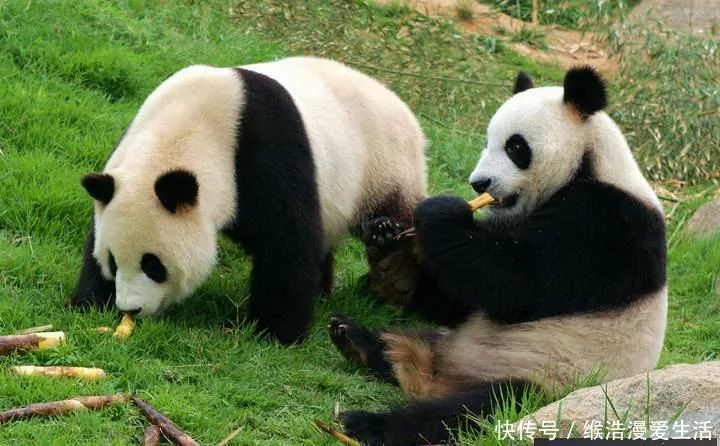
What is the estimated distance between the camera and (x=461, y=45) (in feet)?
37.1

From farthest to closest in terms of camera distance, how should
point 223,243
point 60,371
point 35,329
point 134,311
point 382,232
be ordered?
point 223,243, point 382,232, point 134,311, point 35,329, point 60,371

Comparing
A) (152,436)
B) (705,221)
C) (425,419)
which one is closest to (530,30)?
(705,221)

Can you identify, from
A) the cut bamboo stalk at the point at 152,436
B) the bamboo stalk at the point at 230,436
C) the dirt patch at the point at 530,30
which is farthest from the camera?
the dirt patch at the point at 530,30

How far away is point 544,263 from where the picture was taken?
435cm

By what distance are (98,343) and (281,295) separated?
0.86m

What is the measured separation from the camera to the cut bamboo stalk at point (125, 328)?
4.63m

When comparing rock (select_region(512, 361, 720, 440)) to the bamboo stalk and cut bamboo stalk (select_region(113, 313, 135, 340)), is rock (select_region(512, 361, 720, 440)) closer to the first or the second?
the bamboo stalk

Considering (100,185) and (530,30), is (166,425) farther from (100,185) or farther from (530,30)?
(530,30)

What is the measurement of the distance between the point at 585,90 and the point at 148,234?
191cm

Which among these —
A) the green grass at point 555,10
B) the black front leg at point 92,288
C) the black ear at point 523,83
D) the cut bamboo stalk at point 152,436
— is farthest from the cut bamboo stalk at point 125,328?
the green grass at point 555,10

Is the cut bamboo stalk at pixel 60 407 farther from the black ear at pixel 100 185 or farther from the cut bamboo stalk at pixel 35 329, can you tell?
the black ear at pixel 100 185

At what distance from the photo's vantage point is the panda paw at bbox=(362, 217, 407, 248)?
5387 millimetres

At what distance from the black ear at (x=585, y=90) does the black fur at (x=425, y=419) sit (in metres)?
1.20

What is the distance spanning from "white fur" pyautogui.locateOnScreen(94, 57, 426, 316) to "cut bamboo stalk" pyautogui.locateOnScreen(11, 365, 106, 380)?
46 cm
